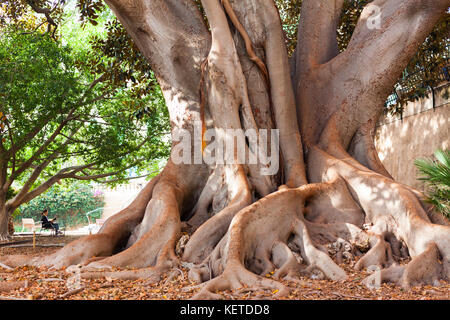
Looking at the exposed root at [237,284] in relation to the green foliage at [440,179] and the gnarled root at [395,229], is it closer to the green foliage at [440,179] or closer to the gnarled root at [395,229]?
the gnarled root at [395,229]

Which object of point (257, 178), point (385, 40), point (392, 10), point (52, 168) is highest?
point (392, 10)

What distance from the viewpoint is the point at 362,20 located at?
689 cm

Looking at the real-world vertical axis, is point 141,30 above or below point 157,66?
above

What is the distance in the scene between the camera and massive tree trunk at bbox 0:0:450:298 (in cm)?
478

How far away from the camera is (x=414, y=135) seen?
41.9 feet

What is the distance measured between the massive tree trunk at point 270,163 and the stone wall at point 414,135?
5392 mm

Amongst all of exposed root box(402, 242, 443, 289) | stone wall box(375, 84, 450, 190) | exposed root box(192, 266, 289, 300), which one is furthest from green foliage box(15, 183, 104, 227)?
exposed root box(402, 242, 443, 289)

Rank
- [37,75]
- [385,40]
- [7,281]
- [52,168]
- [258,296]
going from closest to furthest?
[258,296] → [7,281] → [385,40] → [37,75] → [52,168]

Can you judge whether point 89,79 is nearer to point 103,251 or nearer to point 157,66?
point 157,66

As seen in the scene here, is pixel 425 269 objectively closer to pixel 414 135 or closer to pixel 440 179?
pixel 440 179

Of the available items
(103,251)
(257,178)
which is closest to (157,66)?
(257,178)

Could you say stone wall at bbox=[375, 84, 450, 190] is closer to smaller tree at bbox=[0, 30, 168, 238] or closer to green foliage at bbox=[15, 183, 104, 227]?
smaller tree at bbox=[0, 30, 168, 238]

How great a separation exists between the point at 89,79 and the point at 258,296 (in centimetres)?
1095

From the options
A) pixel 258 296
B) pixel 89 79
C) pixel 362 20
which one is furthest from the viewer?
pixel 89 79
